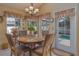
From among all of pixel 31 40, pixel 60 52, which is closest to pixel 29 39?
pixel 31 40

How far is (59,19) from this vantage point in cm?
176

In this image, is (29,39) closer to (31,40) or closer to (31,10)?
(31,40)

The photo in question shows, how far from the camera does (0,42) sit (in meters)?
1.75

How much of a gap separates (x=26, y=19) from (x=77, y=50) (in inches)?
37.2

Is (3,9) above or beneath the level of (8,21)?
above

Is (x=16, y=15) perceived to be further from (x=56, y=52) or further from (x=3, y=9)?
(x=56, y=52)

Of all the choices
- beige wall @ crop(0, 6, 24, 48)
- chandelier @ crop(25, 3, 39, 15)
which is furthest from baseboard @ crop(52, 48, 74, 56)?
beige wall @ crop(0, 6, 24, 48)

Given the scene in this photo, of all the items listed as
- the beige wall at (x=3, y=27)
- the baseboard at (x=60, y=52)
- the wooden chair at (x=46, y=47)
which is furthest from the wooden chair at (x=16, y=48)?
the baseboard at (x=60, y=52)

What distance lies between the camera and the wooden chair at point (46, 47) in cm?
177

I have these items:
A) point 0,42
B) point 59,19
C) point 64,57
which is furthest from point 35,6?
point 64,57

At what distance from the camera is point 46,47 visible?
1783mm

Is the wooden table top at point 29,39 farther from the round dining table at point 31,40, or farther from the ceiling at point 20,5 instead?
the ceiling at point 20,5

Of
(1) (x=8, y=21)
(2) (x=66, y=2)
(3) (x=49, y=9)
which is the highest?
(2) (x=66, y=2)

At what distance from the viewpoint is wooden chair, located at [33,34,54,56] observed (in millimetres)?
1766
